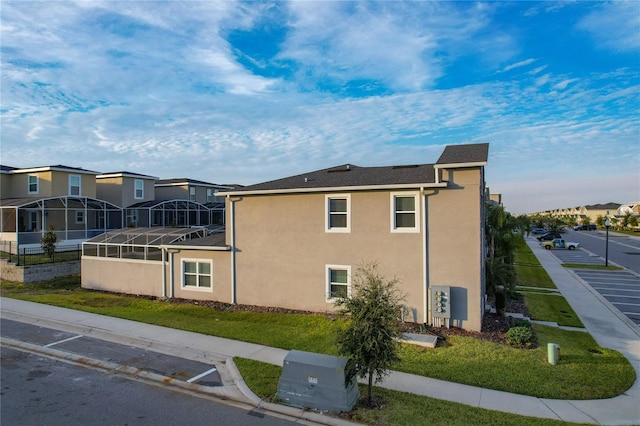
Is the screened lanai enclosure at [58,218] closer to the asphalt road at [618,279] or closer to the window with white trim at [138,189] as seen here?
the window with white trim at [138,189]

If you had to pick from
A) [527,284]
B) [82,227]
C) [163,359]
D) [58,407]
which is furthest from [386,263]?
Answer: [82,227]

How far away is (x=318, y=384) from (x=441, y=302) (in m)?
6.51

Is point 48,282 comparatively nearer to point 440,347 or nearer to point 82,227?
point 82,227

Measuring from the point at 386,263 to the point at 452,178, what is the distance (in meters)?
3.71

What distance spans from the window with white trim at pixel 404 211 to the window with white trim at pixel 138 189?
100.0 feet

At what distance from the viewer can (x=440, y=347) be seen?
1110 cm

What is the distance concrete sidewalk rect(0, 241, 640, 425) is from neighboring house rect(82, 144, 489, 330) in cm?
367

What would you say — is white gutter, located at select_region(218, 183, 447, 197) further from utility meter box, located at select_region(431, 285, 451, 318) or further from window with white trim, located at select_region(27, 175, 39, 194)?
window with white trim, located at select_region(27, 175, 39, 194)

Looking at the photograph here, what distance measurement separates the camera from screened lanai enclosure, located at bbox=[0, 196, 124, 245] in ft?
91.5

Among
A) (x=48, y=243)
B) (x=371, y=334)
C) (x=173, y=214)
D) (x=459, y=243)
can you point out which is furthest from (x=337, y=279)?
(x=173, y=214)

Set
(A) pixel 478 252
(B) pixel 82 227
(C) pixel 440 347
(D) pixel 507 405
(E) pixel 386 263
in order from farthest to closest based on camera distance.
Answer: (B) pixel 82 227, (E) pixel 386 263, (A) pixel 478 252, (C) pixel 440 347, (D) pixel 507 405

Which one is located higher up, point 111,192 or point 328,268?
point 111,192

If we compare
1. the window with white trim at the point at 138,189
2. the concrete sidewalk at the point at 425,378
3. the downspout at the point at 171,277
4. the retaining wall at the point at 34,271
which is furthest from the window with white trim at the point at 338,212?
the window with white trim at the point at 138,189

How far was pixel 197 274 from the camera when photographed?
17.6 m
